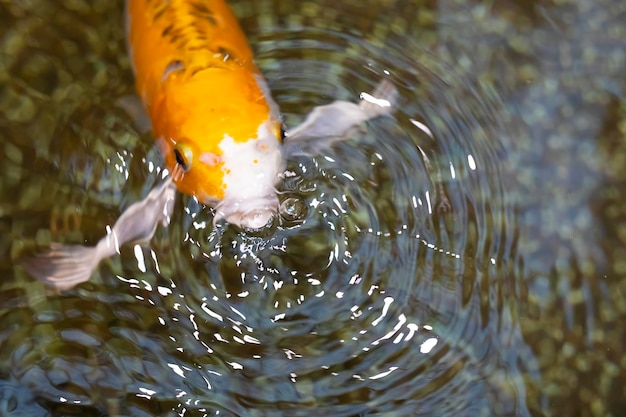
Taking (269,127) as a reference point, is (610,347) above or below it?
below

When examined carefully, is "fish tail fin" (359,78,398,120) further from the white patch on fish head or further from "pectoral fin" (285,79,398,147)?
the white patch on fish head

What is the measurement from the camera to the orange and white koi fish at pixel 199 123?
145 centimetres

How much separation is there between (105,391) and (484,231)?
2.86ft

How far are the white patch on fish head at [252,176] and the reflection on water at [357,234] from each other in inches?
8.1

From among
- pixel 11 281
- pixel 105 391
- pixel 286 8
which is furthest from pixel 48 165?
pixel 286 8

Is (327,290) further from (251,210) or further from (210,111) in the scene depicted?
(210,111)

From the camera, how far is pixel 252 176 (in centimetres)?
145

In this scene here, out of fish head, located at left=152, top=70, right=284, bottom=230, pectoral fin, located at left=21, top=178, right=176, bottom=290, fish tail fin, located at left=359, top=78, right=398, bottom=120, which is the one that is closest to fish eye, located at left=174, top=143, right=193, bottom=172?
fish head, located at left=152, top=70, right=284, bottom=230

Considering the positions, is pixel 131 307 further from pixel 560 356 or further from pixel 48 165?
pixel 560 356

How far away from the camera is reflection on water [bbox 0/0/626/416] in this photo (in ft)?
5.08

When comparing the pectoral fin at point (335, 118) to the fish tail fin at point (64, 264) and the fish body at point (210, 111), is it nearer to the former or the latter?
the fish body at point (210, 111)

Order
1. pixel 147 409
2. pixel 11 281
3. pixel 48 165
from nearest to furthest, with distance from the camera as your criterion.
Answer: pixel 147 409 < pixel 11 281 < pixel 48 165

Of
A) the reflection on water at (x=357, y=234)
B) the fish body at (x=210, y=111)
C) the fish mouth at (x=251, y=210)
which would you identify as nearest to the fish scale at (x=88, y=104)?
the reflection on water at (x=357, y=234)

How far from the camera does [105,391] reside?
1468 mm
